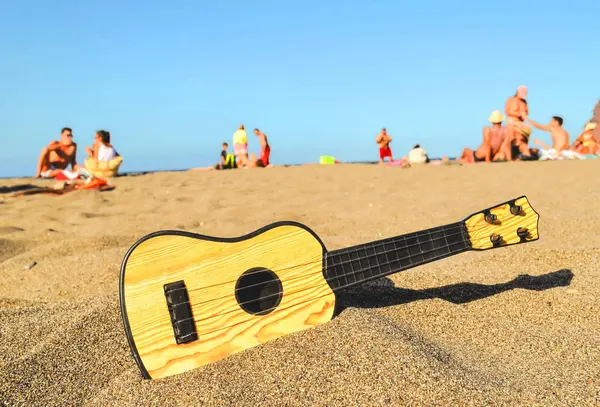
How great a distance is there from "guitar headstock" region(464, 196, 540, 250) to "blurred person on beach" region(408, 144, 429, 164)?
9.36 metres

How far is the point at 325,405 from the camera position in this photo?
164 cm

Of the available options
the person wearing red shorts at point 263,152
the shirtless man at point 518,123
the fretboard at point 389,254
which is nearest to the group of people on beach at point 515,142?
the shirtless man at point 518,123

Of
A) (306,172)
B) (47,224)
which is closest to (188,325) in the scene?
Result: (47,224)

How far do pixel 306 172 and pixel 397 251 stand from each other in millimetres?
7350

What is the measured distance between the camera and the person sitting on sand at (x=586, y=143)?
13.1 m

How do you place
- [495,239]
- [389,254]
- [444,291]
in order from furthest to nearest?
[444,291], [495,239], [389,254]

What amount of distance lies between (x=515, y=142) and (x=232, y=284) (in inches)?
407

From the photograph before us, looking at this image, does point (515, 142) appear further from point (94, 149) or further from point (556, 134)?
point (94, 149)

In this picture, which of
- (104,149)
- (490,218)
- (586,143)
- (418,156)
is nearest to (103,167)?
(104,149)

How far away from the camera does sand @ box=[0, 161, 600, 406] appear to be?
5.72 ft

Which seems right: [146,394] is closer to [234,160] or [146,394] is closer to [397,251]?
[397,251]

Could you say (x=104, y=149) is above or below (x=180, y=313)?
above

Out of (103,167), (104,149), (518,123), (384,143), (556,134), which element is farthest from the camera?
(384,143)

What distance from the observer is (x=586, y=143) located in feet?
43.8
